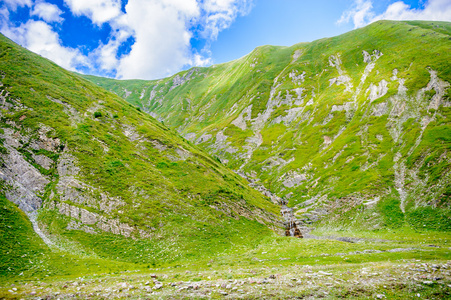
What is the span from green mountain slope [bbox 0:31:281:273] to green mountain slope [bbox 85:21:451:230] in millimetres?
28278

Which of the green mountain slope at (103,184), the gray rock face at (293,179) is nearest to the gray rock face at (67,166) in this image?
the green mountain slope at (103,184)

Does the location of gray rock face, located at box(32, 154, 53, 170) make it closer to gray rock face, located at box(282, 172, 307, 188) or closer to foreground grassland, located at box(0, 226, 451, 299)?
foreground grassland, located at box(0, 226, 451, 299)

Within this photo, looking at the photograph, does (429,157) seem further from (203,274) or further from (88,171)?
(88,171)

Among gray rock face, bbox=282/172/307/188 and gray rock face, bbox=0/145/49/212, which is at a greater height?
gray rock face, bbox=0/145/49/212

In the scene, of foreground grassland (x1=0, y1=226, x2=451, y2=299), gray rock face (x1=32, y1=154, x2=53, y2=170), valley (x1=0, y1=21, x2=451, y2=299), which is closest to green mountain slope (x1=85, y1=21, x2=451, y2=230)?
valley (x1=0, y1=21, x2=451, y2=299)

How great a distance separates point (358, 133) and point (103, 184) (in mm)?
100073

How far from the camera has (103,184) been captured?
40.2 metres

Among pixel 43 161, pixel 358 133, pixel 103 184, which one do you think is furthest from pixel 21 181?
pixel 358 133

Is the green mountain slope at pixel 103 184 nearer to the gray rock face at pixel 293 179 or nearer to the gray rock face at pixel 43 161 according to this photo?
the gray rock face at pixel 43 161

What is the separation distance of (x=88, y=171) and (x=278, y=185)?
7562cm

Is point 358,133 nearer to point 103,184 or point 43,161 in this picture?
point 103,184

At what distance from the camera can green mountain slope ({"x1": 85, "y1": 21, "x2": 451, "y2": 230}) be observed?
190 feet

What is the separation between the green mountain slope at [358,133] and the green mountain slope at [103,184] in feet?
92.8

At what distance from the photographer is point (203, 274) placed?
22844mm
